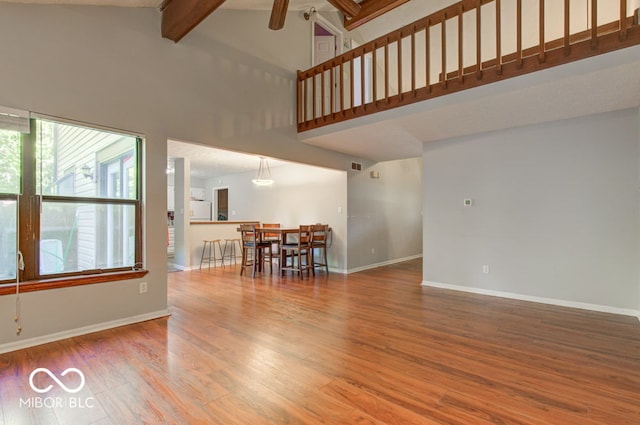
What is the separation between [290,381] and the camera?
2.08 meters

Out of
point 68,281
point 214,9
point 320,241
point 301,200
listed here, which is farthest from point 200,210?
point 214,9

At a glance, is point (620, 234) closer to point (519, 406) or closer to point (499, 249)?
point (499, 249)

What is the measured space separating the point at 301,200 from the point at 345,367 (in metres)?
4.79

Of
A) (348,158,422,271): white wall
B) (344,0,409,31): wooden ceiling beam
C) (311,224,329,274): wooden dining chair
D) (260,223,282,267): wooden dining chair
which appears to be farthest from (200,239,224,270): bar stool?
(344,0,409,31): wooden ceiling beam

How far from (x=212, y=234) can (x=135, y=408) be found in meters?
5.47

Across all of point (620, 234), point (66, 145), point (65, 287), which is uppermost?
point (66, 145)

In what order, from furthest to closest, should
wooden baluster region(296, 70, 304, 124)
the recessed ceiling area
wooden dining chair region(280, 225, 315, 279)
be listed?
wooden dining chair region(280, 225, 315, 279), the recessed ceiling area, wooden baluster region(296, 70, 304, 124)

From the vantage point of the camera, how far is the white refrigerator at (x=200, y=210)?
9.53 meters

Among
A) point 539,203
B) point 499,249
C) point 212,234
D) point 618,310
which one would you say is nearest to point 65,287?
point 212,234

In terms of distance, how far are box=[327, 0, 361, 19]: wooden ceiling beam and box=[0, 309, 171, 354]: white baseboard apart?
138 inches

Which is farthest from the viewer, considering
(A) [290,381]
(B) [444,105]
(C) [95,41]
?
(B) [444,105]

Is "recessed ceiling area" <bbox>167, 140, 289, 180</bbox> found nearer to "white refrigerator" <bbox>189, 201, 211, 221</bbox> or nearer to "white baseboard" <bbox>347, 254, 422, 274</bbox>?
"white refrigerator" <bbox>189, 201, 211, 221</bbox>

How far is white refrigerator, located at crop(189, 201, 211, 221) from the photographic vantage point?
9.53 m

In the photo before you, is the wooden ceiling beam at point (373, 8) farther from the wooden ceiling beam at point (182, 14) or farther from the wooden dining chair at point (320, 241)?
the wooden dining chair at point (320, 241)
